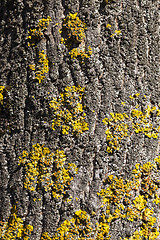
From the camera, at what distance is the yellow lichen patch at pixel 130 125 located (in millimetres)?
1126

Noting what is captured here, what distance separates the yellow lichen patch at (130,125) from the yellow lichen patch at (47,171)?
20 centimetres

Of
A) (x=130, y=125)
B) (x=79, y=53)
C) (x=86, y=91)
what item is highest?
(x=79, y=53)

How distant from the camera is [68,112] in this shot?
1.11 m

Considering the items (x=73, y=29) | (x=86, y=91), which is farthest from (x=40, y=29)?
(x=86, y=91)

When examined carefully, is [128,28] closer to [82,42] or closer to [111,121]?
[82,42]

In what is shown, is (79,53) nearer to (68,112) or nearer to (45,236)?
(68,112)

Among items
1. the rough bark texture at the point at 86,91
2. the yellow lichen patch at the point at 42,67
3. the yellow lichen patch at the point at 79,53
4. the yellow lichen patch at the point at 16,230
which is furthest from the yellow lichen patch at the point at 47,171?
the yellow lichen patch at the point at 79,53

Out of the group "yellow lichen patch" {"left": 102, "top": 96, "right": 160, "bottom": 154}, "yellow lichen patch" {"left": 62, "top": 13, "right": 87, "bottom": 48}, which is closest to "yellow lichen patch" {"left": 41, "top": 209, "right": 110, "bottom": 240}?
"yellow lichen patch" {"left": 102, "top": 96, "right": 160, "bottom": 154}

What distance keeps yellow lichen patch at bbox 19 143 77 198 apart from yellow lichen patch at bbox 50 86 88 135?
108 mm

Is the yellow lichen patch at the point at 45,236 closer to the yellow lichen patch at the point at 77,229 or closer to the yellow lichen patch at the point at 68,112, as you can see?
the yellow lichen patch at the point at 77,229

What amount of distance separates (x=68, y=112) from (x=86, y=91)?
115 mm

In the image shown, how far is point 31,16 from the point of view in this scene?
1.14 metres

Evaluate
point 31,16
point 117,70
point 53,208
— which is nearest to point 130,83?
point 117,70

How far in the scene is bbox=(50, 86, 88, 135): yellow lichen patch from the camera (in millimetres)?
1114
